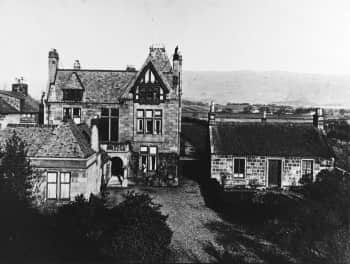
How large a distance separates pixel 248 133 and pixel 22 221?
2303cm

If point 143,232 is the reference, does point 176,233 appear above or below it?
below

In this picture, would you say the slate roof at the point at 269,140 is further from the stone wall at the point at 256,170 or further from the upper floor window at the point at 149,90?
the upper floor window at the point at 149,90

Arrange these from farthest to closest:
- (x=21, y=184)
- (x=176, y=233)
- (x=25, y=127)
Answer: (x=25, y=127) < (x=176, y=233) < (x=21, y=184)

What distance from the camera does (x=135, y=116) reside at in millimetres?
32219

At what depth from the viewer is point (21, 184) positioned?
57.2 ft

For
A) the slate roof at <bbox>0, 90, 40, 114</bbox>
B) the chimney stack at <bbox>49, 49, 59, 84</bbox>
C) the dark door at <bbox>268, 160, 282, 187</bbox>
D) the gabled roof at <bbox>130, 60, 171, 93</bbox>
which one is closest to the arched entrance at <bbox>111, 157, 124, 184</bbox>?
the gabled roof at <bbox>130, 60, 171, 93</bbox>

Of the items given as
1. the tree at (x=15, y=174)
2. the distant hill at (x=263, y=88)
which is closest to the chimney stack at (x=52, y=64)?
the tree at (x=15, y=174)

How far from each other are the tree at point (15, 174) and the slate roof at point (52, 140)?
2341mm

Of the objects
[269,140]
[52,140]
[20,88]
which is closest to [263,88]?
[20,88]

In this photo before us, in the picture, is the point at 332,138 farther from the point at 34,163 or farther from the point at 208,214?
the point at 34,163

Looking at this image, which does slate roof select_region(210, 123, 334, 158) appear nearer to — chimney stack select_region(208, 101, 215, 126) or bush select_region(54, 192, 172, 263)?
chimney stack select_region(208, 101, 215, 126)

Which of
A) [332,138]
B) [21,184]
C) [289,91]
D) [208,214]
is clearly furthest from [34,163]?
[289,91]

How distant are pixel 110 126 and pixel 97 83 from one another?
4686mm

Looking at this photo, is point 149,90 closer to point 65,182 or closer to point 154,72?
point 154,72
